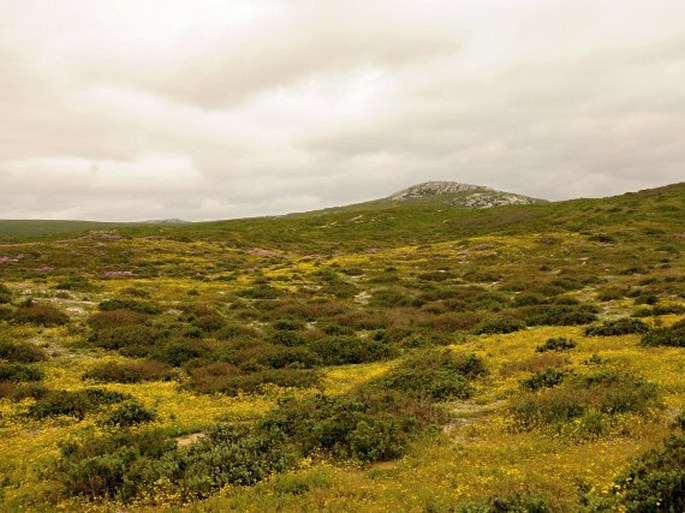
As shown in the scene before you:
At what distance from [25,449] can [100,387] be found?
558 centimetres

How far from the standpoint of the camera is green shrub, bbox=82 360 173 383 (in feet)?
67.2

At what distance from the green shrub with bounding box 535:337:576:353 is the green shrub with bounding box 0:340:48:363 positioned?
69.9 feet

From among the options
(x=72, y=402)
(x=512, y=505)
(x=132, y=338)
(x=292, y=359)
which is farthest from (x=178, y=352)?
(x=512, y=505)

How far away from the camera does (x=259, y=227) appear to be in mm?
118062

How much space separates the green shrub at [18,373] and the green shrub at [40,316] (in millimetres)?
7739

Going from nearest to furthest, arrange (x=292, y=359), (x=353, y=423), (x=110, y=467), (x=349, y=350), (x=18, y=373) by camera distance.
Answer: (x=110, y=467), (x=353, y=423), (x=18, y=373), (x=292, y=359), (x=349, y=350)

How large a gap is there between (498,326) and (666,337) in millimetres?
8136

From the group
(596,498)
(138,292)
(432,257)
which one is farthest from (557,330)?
(432,257)

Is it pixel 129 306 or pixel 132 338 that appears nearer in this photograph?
pixel 132 338

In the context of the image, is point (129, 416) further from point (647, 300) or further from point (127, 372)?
point (647, 300)

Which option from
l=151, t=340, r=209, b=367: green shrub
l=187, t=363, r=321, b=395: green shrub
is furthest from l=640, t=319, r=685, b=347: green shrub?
l=151, t=340, r=209, b=367: green shrub

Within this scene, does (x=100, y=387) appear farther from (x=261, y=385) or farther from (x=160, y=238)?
(x=160, y=238)

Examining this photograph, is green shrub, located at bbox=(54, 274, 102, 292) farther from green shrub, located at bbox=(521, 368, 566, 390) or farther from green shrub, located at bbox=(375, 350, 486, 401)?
green shrub, located at bbox=(521, 368, 566, 390)

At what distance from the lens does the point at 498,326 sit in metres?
26.6
